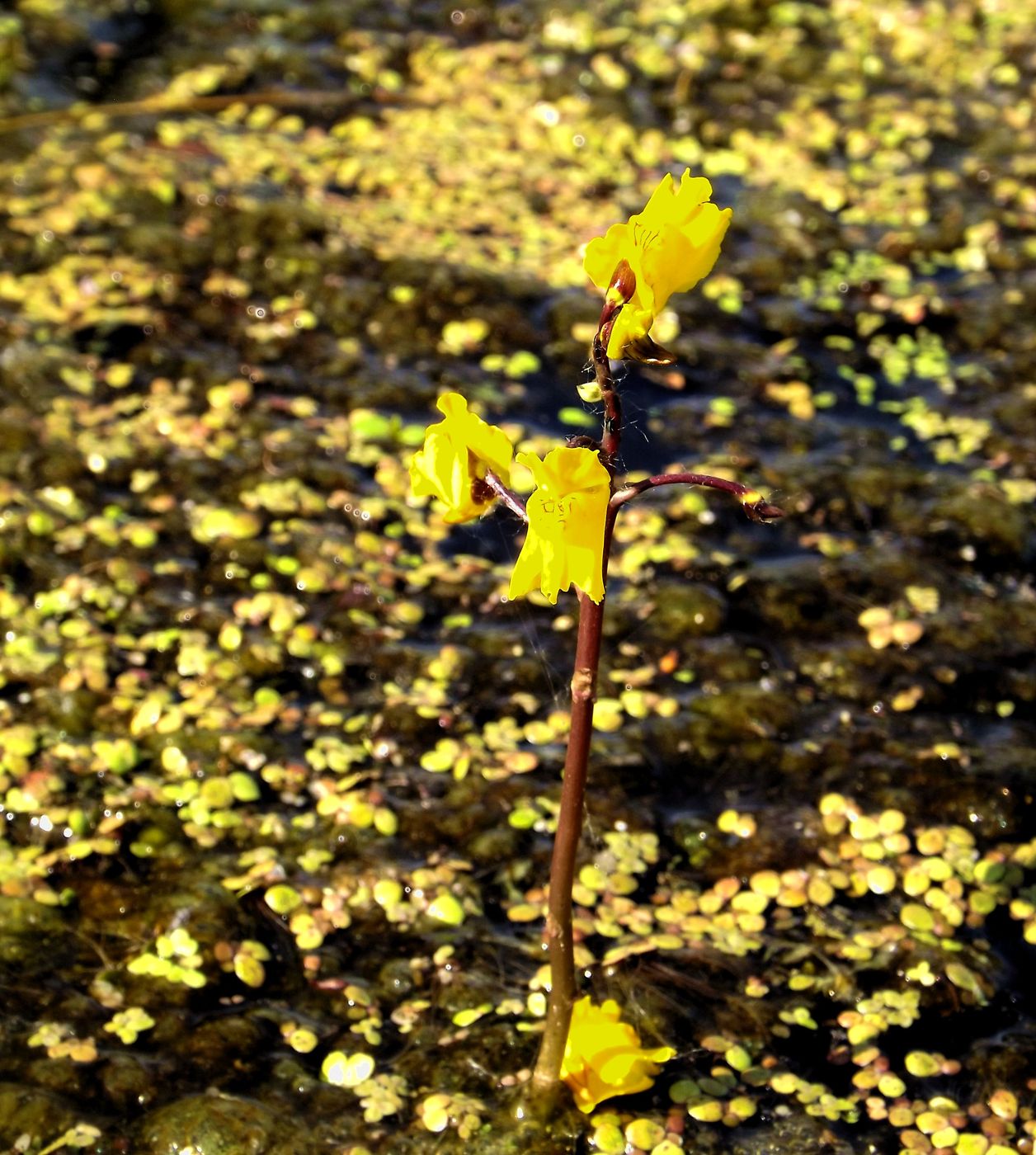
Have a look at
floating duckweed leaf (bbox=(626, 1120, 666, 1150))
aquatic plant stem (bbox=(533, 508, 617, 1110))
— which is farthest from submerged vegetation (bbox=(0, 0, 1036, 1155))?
aquatic plant stem (bbox=(533, 508, 617, 1110))

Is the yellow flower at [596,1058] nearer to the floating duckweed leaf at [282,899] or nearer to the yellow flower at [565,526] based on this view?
the floating duckweed leaf at [282,899]

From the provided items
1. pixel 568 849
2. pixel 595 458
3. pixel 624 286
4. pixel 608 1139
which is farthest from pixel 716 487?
pixel 608 1139

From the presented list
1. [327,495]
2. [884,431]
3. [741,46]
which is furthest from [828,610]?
[741,46]

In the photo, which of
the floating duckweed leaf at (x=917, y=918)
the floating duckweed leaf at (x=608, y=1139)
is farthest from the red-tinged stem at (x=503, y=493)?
the floating duckweed leaf at (x=917, y=918)

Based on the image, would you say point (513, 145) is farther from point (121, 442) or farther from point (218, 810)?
point (218, 810)

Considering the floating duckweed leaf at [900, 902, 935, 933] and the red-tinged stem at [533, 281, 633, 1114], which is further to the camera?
the floating duckweed leaf at [900, 902, 935, 933]

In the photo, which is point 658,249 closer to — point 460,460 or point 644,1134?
point 460,460

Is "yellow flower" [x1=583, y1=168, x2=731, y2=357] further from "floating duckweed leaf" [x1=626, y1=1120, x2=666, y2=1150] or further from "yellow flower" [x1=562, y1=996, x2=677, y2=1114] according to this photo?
"floating duckweed leaf" [x1=626, y1=1120, x2=666, y2=1150]
